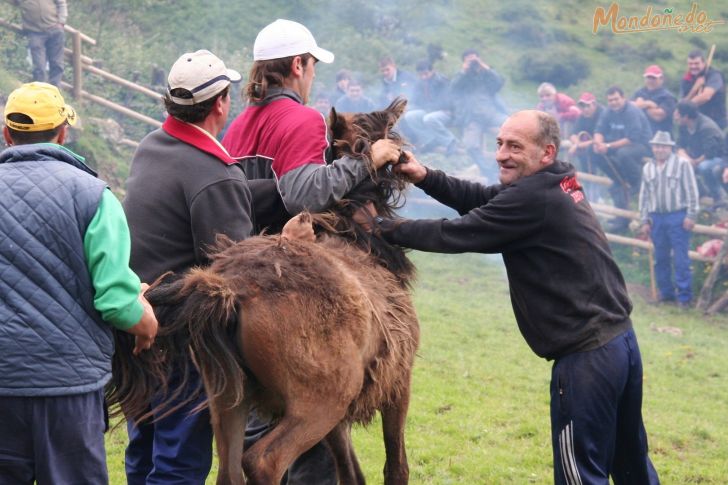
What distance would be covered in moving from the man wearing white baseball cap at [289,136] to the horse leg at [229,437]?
977 millimetres

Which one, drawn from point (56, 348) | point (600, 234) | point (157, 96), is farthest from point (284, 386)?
point (157, 96)

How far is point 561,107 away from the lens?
59.2 feet

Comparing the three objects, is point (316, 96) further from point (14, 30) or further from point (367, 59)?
point (14, 30)

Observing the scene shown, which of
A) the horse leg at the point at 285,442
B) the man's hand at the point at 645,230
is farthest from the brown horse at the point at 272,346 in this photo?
the man's hand at the point at 645,230

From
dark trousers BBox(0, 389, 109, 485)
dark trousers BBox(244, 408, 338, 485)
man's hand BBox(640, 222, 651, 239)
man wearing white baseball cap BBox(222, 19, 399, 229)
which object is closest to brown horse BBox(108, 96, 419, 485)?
man wearing white baseball cap BBox(222, 19, 399, 229)

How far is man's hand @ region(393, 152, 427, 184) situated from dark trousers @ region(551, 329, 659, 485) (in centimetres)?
117

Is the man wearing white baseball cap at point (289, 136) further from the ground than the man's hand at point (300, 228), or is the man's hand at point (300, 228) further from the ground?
the man wearing white baseball cap at point (289, 136)

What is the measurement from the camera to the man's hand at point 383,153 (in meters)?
4.35

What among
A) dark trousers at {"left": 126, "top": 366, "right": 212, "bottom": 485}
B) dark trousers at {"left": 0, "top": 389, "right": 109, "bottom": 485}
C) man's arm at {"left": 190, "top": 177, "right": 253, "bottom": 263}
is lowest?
dark trousers at {"left": 126, "top": 366, "right": 212, "bottom": 485}

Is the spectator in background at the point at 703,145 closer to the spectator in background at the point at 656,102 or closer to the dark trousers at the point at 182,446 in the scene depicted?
the spectator in background at the point at 656,102

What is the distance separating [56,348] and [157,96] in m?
16.1

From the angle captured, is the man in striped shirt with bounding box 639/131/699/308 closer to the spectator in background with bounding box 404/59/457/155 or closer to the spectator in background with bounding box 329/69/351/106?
the spectator in background with bounding box 404/59/457/155

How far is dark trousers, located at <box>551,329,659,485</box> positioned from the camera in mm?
4043

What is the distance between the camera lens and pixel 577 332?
408cm
